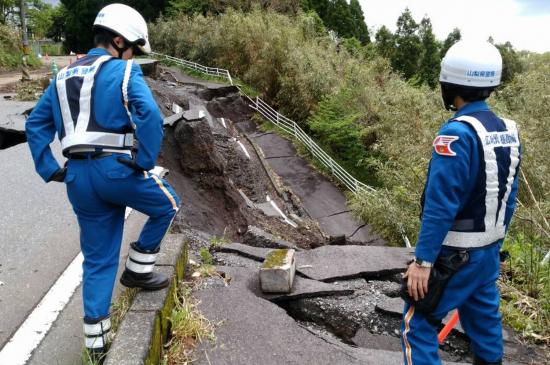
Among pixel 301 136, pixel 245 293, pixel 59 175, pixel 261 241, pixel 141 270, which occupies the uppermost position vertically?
pixel 59 175

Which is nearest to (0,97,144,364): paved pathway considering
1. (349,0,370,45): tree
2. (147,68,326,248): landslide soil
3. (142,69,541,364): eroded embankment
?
(142,69,541,364): eroded embankment

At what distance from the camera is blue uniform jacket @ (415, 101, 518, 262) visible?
100 inches

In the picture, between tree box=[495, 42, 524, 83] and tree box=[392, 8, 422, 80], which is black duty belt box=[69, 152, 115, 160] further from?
tree box=[495, 42, 524, 83]

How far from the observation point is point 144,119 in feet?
9.87

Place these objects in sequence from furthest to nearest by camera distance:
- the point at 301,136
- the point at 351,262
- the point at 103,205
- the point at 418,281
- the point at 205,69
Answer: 1. the point at 205,69
2. the point at 301,136
3. the point at 351,262
4. the point at 103,205
5. the point at 418,281

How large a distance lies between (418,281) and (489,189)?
0.64 metres

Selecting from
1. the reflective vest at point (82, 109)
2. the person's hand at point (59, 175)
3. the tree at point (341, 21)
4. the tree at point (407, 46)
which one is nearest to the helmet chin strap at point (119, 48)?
the reflective vest at point (82, 109)

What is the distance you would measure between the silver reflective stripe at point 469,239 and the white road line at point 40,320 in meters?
2.77

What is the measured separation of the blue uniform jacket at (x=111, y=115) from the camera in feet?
9.77

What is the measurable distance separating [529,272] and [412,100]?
9.35m

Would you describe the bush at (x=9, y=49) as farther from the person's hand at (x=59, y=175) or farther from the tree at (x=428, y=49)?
the person's hand at (x=59, y=175)

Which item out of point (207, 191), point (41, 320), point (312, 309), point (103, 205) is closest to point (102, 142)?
point (103, 205)

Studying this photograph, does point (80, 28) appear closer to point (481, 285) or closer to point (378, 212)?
point (378, 212)

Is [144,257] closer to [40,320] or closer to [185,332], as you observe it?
[185,332]
